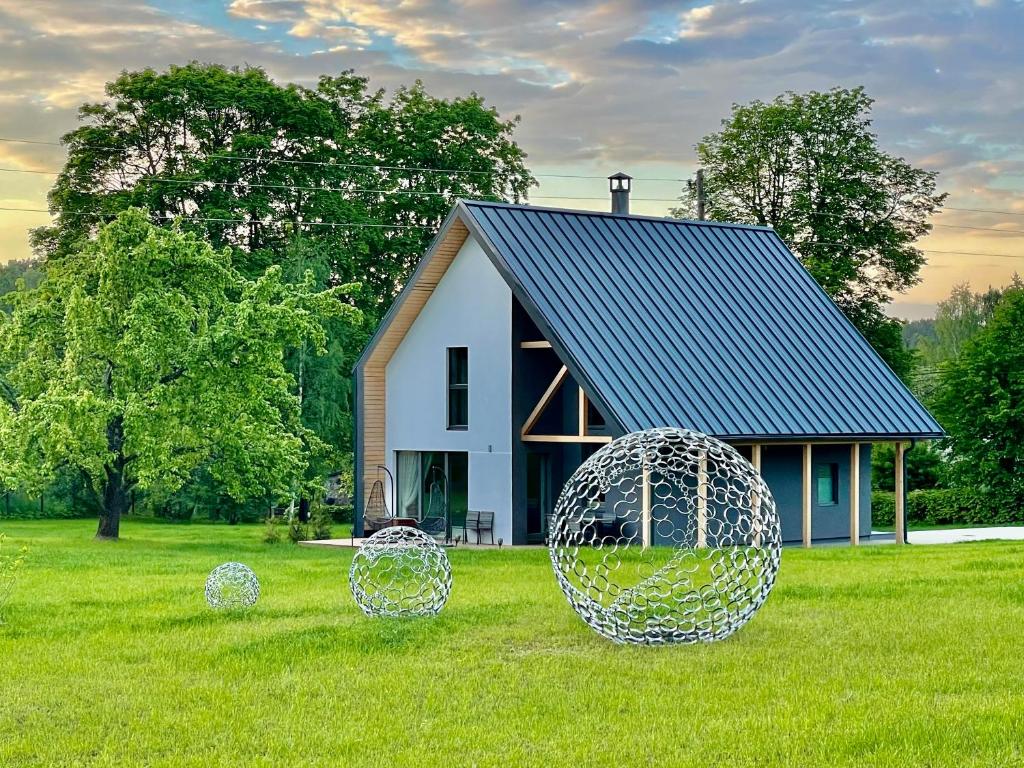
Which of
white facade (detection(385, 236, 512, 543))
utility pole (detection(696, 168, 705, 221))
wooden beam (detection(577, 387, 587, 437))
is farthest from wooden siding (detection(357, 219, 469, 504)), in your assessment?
utility pole (detection(696, 168, 705, 221))

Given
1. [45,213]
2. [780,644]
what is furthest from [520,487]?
[45,213]

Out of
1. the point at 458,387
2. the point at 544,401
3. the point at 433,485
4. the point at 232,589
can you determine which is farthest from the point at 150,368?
the point at 232,589

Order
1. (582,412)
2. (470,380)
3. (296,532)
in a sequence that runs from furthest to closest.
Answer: (296,532)
(470,380)
(582,412)

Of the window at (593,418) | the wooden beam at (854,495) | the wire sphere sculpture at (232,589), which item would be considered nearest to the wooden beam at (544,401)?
the window at (593,418)

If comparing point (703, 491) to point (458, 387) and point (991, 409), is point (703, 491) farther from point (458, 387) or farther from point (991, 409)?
point (991, 409)

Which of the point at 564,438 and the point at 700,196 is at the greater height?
the point at 700,196

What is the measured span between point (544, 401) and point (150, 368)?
8.43 metres

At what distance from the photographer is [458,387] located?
30.2 m

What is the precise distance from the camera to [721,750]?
964cm

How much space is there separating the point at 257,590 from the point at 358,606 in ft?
4.94

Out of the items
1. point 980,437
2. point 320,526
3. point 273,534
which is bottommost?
point 273,534

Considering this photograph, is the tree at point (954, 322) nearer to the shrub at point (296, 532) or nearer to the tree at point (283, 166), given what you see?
the tree at point (283, 166)

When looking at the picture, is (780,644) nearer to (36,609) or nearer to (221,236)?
(36,609)

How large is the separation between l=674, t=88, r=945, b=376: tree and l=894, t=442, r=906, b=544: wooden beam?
14.7 m
